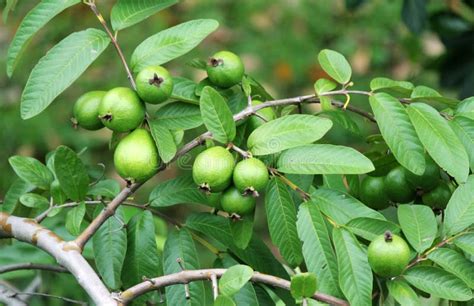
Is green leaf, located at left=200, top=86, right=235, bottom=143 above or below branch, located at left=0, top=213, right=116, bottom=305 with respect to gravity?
A: above

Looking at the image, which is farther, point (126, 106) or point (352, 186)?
point (352, 186)

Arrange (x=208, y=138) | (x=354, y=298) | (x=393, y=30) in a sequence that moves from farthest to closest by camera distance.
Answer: (x=393, y=30)
(x=208, y=138)
(x=354, y=298)

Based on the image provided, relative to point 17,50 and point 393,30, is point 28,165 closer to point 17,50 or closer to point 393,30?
point 17,50

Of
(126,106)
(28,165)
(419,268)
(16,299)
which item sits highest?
(126,106)

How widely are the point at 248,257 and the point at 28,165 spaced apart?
44 cm

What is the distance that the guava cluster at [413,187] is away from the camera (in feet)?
4.45

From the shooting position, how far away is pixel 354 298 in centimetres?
114

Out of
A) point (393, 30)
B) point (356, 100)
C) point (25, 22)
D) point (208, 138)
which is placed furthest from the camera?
point (393, 30)

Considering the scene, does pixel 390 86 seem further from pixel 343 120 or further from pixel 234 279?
pixel 234 279

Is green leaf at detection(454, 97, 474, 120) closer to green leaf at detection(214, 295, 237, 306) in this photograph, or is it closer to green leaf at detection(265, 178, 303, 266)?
green leaf at detection(265, 178, 303, 266)

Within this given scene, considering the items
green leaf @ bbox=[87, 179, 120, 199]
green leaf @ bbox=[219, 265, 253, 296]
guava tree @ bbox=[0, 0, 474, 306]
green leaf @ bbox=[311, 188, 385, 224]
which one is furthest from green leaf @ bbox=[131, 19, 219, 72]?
green leaf @ bbox=[219, 265, 253, 296]

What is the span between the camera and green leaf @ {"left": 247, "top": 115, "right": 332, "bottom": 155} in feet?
4.10

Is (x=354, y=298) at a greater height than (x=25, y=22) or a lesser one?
lesser

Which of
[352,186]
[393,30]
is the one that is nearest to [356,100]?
[393,30]
